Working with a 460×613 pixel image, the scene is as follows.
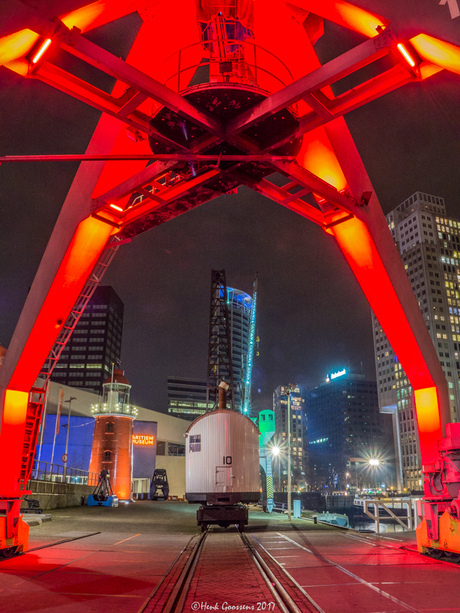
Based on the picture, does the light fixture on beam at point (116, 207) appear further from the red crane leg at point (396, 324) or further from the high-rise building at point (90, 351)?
the high-rise building at point (90, 351)

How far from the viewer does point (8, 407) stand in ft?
36.5

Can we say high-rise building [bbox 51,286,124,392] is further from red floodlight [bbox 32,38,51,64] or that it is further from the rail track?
red floodlight [bbox 32,38,51,64]

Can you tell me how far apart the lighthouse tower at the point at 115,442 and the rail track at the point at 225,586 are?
1355 inches

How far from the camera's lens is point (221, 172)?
34.4 feet

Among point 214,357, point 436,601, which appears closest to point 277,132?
point 436,601

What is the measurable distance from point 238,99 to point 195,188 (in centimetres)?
307

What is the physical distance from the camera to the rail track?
21.2ft

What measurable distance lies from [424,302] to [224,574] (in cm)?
14157

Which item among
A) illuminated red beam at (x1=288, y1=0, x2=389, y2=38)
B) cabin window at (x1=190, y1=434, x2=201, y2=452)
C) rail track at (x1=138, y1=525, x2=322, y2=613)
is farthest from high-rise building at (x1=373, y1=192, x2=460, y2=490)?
illuminated red beam at (x1=288, y1=0, x2=389, y2=38)

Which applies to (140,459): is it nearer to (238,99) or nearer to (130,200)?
(130,200)

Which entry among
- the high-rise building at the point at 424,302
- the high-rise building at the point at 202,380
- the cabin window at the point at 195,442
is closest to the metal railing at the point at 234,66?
the cabin window at the point at 195,442

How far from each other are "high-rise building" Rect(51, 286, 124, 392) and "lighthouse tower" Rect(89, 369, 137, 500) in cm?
13850

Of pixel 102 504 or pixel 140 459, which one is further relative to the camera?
pixel 140 459

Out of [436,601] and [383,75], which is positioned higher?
[383,75]
